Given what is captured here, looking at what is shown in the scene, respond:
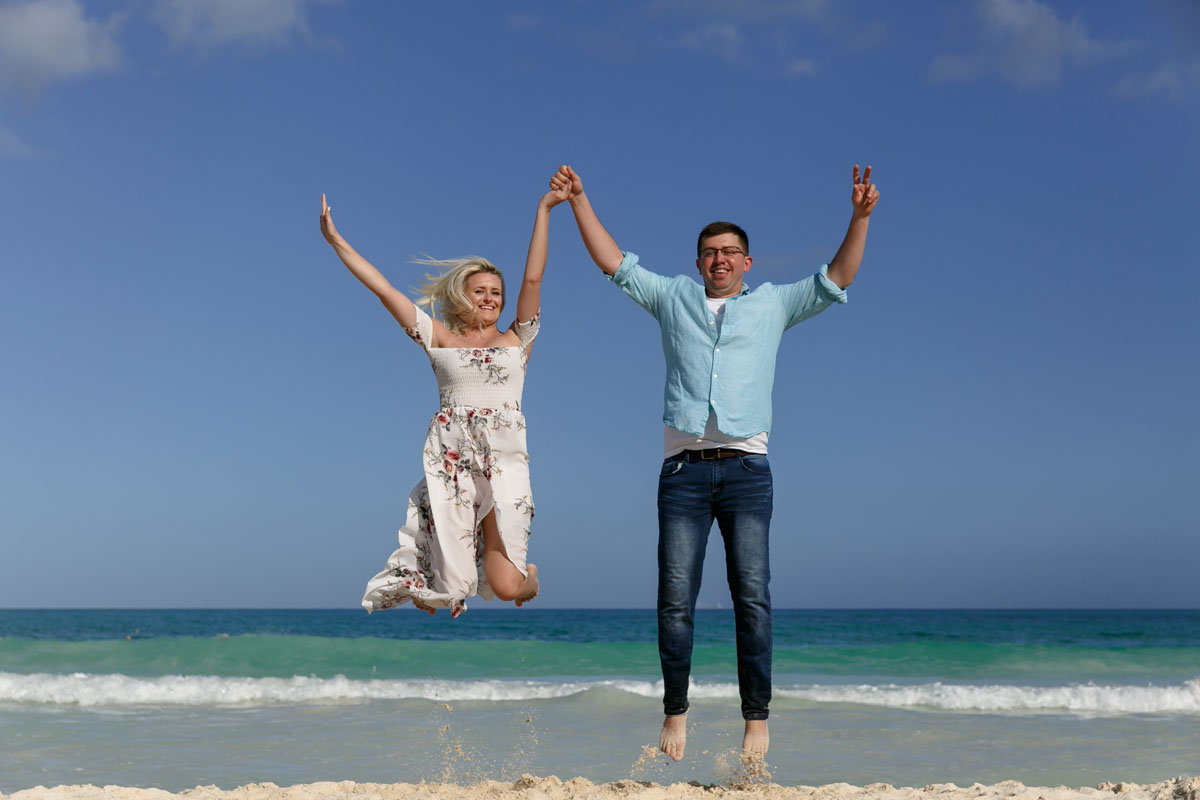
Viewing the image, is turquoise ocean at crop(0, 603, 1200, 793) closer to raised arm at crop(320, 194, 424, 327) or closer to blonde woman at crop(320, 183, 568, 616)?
blonde woman at crop(320, 183, 568, 616)

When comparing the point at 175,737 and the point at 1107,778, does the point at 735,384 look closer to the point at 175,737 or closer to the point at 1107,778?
the point at 1107,778

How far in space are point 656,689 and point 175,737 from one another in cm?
557

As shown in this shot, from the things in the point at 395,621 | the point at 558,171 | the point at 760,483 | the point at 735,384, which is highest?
the point at 558,171

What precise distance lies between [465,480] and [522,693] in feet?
24.5

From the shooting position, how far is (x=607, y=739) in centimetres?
774

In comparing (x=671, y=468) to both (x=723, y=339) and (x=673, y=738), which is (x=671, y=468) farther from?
(x=673, y=738)

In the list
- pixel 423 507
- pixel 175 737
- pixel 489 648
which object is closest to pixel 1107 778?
pixel 423 507

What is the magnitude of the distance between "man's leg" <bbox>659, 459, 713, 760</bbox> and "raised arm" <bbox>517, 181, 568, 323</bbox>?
1.07 meters

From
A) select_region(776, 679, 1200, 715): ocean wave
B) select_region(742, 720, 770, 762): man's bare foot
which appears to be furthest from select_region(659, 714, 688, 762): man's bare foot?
select_region(776, 679, 1200, 715): ocean wave

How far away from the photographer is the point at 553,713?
372 inches

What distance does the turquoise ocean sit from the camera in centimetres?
654

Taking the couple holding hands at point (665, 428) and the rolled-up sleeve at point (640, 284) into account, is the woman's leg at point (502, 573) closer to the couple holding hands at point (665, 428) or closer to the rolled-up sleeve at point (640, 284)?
the couple holding hands at point (665, 428)

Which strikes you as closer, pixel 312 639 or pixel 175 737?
pixel 175 737

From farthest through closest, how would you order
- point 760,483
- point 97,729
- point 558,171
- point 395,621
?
1. point 395,621
2. point 97,729
3. point 558,171
4. point 760,483
